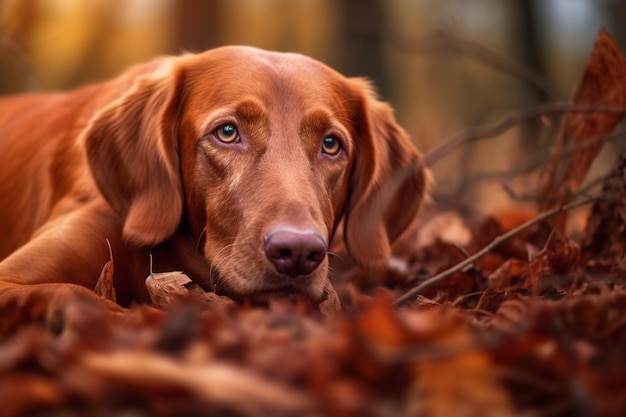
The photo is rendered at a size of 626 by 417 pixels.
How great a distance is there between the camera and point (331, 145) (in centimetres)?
352

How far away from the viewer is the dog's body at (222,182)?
3.01m

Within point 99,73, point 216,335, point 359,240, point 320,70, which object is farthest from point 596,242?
point 99,73

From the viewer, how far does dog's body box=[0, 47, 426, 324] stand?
118 inches

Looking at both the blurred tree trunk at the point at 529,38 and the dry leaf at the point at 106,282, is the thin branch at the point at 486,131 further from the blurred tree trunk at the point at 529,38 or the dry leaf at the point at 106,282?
the blurred tree trunk at the point at 529,38

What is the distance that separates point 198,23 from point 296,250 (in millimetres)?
8231

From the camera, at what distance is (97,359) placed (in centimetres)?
159

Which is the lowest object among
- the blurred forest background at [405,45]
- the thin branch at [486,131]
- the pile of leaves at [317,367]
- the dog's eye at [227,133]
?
the blurred forest background at [405,45]

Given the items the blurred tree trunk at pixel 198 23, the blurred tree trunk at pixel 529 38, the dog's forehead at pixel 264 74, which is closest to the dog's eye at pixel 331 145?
the dog's forehead at pixel 264 74

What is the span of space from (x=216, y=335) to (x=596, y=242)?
229cm

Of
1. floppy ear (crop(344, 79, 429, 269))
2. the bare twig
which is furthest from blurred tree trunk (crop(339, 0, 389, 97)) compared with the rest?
floppy ear (crop(344, 79, 429, 269))

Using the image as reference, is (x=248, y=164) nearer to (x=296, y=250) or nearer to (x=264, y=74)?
(x=264, y=74)

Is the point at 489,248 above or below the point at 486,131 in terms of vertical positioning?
below

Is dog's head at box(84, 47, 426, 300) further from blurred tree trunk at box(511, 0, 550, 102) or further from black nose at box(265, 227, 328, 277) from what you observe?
blurred tree trunk at box(511, 0, 550, 102)

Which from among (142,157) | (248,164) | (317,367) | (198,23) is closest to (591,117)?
(248,164)
